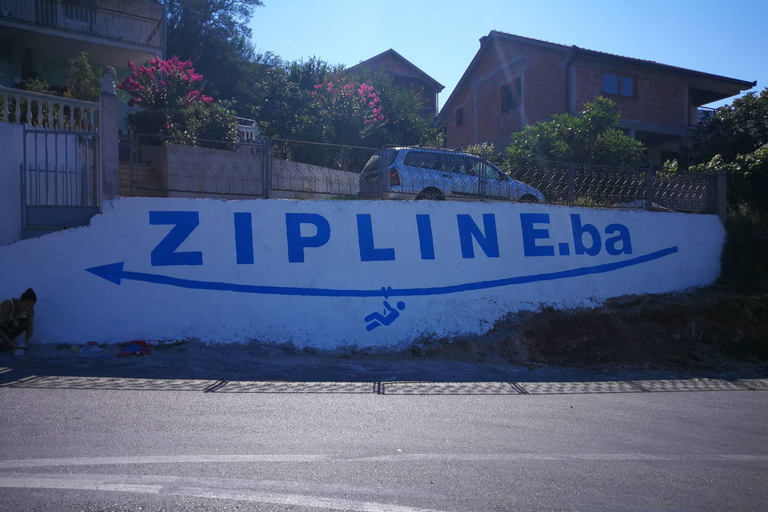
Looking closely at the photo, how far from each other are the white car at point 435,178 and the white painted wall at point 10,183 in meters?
5.37

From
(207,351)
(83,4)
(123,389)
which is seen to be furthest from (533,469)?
(83,4)

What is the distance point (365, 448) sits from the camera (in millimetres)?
4684

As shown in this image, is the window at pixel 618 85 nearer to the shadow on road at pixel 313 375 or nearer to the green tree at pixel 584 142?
the green tree at pixel 584 142

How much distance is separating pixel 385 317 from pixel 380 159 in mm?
2920

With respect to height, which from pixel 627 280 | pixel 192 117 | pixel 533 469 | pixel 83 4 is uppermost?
pixel 83 4

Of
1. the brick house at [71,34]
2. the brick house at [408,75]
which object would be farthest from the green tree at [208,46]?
the brick house at [71,34]

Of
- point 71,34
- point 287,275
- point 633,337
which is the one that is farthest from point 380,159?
point 71,34

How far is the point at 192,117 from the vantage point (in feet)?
43.9

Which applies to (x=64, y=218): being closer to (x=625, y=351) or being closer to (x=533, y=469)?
(x=533, y=469)

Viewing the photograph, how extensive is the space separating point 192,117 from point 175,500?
11.3 meters

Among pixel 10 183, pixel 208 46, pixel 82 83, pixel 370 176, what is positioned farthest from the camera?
pixel 208 46

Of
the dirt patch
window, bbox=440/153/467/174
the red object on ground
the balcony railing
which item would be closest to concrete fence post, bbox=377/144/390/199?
window, bbox=440/153/467/174

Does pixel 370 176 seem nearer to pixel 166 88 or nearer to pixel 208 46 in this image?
pixel 166 88

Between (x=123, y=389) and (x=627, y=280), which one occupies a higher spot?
(x=627, y=280)
